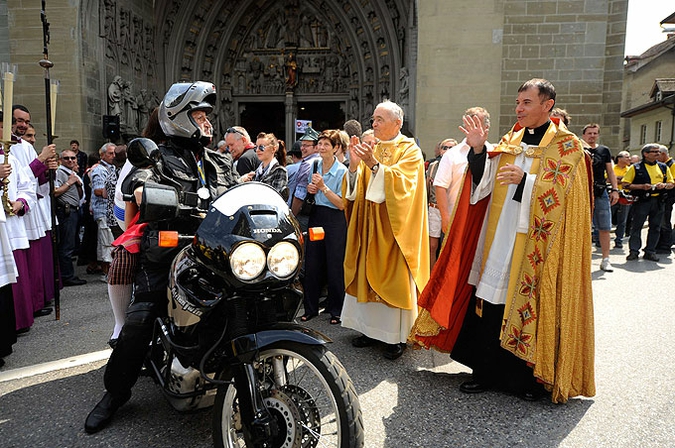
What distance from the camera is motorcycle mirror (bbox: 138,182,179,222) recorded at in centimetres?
194

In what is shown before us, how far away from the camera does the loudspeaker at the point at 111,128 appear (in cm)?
1157

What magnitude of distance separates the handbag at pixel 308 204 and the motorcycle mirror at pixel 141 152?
288 cm

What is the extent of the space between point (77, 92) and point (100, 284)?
21.0 ft

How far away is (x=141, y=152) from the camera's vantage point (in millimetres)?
2176

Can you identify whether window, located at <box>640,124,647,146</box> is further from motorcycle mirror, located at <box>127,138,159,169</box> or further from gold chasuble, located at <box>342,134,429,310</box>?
motorcycle mirror, located at <box>127,138,159,169</box>

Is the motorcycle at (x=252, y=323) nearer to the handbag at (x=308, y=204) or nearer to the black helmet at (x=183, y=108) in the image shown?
the black helmet at (x=183, y=108)

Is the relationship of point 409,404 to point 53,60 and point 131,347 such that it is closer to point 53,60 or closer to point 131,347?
point 131,347

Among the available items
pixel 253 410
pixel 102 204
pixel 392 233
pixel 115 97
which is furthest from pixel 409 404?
pixel 115 97

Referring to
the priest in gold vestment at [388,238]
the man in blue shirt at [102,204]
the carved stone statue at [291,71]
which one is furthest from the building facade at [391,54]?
the priest in gold vestment at [388,238]

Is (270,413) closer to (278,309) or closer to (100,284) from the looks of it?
(278,309)

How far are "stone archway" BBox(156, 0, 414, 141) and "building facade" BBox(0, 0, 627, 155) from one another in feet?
0.17

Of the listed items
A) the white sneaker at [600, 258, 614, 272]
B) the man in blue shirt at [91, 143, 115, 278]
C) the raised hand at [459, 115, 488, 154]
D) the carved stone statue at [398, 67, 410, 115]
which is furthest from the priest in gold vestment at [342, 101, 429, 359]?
the carved stone statue at [398, 67, 410, 115]

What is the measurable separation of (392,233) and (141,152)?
213 centimetres

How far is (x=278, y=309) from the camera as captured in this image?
219 cm
